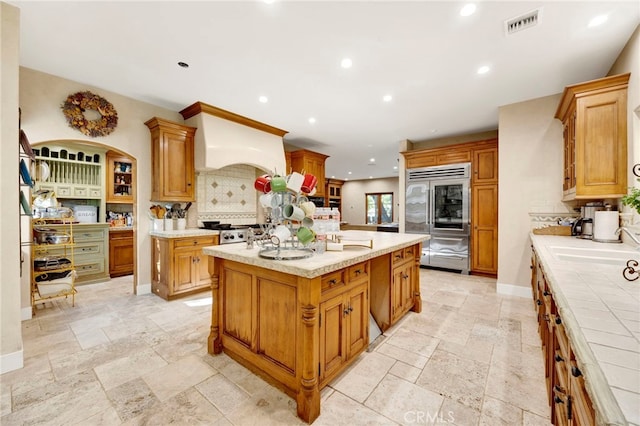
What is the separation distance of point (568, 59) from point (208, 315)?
466cm

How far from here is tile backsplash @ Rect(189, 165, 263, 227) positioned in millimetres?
4301

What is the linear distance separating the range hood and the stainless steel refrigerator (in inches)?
116

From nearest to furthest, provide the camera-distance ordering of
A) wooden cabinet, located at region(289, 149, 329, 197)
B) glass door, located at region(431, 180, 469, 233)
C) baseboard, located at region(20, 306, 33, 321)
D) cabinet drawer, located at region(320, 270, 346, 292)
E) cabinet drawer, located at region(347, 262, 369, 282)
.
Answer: cabinet drawer, located at region(320, 270, 346, 292), cabinet drawer, located at region(347, 262, 369, 282), baseboard, located at region(20, 306, 33, 321), glass door, located at region(431, 180, 469, 233), wooden cabinet, located at region(289, 149, 329, 197)

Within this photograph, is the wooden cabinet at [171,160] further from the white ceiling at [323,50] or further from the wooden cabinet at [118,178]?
the wooden cabinet at [118,178]

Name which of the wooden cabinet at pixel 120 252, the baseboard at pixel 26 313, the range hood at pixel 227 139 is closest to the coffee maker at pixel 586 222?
the range hood at pixel 227 139

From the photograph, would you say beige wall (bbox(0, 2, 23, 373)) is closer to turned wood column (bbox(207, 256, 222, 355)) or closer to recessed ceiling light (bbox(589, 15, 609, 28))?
turned wood column (bbox(207, 256, 222, 355))

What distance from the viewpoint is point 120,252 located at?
475cm

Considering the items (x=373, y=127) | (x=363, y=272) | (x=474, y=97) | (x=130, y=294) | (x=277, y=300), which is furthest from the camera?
(x=373, y=127)

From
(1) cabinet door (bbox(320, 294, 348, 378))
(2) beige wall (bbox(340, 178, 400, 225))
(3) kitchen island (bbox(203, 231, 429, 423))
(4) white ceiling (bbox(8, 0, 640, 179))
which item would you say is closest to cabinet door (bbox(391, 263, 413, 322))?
(3) kitchen island (bbox(203, 231, 429, 423))

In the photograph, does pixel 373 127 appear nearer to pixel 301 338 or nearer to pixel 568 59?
pixel 568 59

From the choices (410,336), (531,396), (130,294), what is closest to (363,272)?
(410,336)

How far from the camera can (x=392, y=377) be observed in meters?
1.86

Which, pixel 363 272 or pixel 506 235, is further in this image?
pixel 506 235
